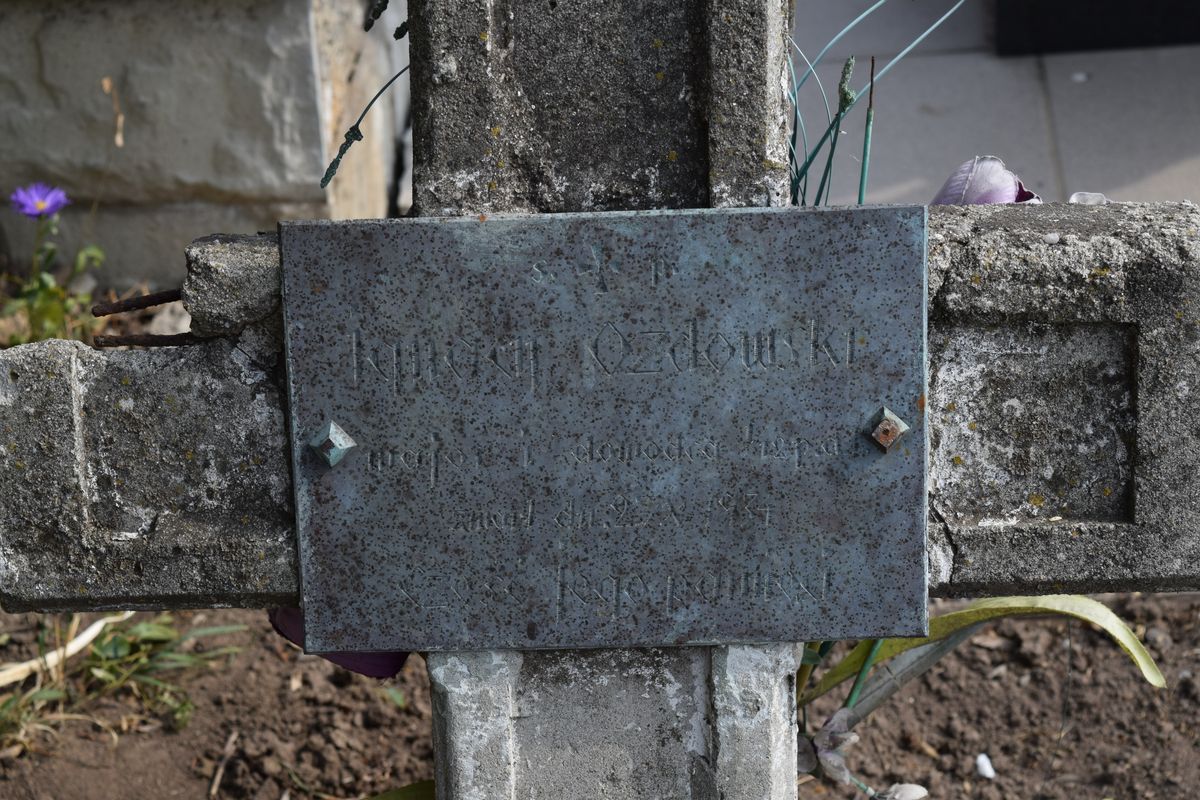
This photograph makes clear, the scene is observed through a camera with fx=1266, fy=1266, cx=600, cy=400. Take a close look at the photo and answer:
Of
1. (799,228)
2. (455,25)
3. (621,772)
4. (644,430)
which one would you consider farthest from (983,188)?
(621,772)

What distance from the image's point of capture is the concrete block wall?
3326 millimetres

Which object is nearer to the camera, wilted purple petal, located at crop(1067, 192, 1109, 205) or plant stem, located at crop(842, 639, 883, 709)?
wilted purple petal, located at crop(1067, 192, 1109, 205)

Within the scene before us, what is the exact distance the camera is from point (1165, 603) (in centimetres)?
270

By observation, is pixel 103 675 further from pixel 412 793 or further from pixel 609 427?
pixel 609 427

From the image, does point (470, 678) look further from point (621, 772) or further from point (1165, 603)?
point (1165, 603)

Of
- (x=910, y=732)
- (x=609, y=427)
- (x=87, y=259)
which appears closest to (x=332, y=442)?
(x=609, y=427)

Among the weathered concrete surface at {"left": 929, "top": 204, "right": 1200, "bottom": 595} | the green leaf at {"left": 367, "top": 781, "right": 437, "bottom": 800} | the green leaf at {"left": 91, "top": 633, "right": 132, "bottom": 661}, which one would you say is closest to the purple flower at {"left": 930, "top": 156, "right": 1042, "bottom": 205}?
the weathered concrete surface at {"left": 929, "top": 204, "right": 1200, "bottom": 595}

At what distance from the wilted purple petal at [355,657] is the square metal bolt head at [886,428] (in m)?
0.74

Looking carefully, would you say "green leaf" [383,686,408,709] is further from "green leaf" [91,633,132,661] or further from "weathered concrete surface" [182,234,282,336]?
"weathered concrete surface" [182,234,282,336]

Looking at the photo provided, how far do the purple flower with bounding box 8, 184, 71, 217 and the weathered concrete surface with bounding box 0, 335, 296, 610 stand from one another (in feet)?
5.74

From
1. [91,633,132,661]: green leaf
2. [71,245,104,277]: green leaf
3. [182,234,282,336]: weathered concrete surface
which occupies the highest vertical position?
[71,245,104,277]: green leaf

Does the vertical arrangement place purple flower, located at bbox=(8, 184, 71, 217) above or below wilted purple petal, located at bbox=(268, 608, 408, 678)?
above

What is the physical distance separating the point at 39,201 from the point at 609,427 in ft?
7.41

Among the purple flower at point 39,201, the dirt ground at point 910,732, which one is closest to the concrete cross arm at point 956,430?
the dirt ground at point 910,732
